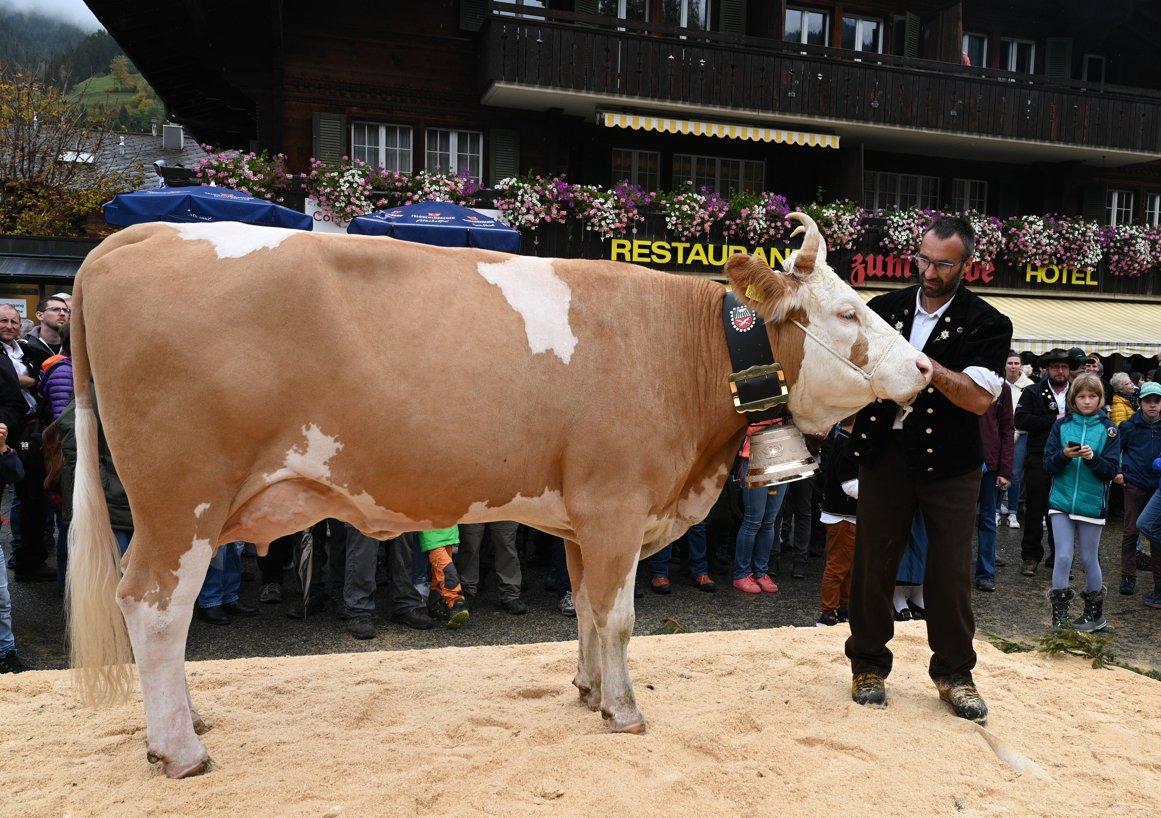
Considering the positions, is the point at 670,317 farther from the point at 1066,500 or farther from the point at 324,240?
the point at 1066,500

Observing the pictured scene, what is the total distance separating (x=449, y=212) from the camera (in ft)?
34.0

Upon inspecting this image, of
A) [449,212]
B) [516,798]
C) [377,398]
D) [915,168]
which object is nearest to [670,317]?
[377,398]

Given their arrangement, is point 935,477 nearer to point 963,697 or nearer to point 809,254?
point 963,697

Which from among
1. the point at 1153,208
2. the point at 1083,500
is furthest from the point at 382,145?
the point at 1153,208

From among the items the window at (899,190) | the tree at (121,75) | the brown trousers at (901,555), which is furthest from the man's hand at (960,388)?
the tree at (121,75)

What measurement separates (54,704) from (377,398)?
96.4 inches

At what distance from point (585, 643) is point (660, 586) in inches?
136

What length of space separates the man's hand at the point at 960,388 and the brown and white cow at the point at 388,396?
4.4 inches

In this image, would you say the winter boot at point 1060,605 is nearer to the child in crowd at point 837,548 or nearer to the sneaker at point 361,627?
the child in crowd at point 837,548

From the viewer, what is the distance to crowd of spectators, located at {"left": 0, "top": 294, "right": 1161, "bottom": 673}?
635 cm

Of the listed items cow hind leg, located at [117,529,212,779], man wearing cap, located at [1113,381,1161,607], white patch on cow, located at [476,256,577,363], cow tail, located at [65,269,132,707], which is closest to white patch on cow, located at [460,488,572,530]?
white patch on cow, located at [476,256,577,363]

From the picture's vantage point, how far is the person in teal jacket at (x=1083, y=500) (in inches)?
265

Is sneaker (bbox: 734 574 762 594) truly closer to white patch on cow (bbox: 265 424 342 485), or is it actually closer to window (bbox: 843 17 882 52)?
white patch on cow (bbox: 265 424 342 485)

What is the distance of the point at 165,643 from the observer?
10.5 ft
